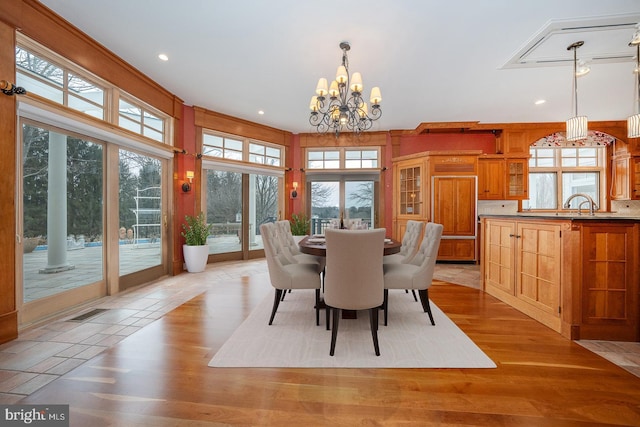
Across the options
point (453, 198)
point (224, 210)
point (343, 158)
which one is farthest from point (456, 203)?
point (224, 210)

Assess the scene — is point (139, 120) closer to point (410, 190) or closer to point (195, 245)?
point (195, 245)

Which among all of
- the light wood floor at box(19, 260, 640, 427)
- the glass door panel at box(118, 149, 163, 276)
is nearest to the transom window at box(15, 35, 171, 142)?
the glass door panel at box(118, 149, 163, 276)

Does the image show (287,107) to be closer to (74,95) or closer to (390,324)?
(74,95)

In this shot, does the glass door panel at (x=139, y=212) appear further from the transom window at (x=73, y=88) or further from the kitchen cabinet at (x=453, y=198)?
the kitchen cabinet at (x=453, y=198)

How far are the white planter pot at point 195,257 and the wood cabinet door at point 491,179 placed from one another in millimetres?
5791

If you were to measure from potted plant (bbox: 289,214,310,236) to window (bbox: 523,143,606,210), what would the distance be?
4.97m

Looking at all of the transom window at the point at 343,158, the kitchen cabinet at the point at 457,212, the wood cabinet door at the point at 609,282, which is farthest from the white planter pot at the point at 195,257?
the wood cabinet door at the point at 609,282

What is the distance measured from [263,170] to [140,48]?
10.1 feet

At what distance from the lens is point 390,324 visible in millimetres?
2635

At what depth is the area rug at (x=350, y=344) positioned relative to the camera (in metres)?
1.95

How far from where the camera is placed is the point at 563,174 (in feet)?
19.7

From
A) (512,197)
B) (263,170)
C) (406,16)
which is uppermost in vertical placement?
(406,16)

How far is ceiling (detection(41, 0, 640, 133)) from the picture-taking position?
8.21 ft

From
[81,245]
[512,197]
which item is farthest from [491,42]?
[81,245]
